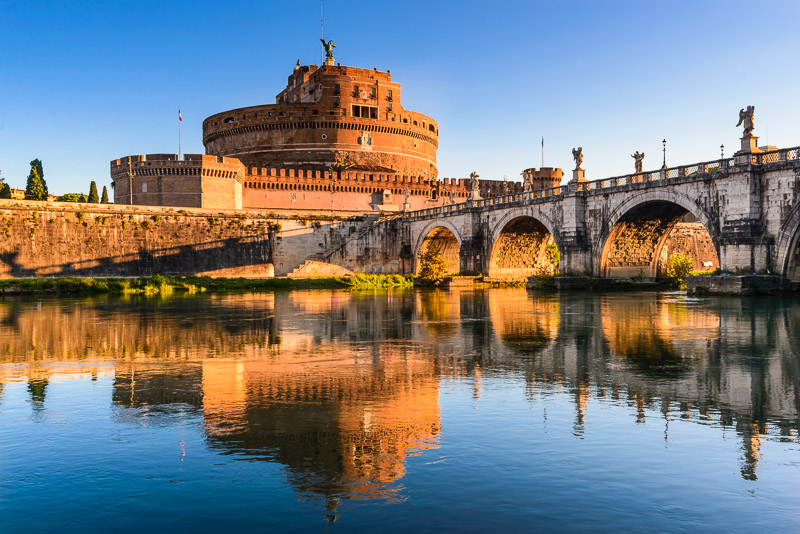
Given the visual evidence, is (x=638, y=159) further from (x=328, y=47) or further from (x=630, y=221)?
(x=328, y=47)

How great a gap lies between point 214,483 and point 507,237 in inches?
1749

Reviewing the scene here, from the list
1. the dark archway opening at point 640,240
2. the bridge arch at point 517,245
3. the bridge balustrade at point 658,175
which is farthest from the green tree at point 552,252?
the dark archway opening at point 640,240

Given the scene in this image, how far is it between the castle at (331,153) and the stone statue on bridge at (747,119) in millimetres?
39245

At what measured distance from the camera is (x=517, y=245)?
50.3m

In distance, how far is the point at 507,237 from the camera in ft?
161

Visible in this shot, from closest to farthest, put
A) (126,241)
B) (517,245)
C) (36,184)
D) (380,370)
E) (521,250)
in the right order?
(380,370) < (517,245) < (521,250) < (126,241) < (36,184)

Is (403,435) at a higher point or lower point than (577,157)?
lower

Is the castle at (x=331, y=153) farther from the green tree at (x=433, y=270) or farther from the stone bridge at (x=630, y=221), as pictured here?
the green tree at (x=433, y=270)

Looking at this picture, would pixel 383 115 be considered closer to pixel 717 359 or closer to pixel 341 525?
pixel 717 359

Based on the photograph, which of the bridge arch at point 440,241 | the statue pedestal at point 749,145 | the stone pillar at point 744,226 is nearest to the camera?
the stone pillar at point 744,226

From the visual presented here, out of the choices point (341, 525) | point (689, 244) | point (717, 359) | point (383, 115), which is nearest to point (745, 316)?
point (717, 359)

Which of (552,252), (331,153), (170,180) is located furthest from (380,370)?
(331,153)

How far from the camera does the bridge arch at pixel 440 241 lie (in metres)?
56.2

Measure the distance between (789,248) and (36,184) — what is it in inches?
2727
